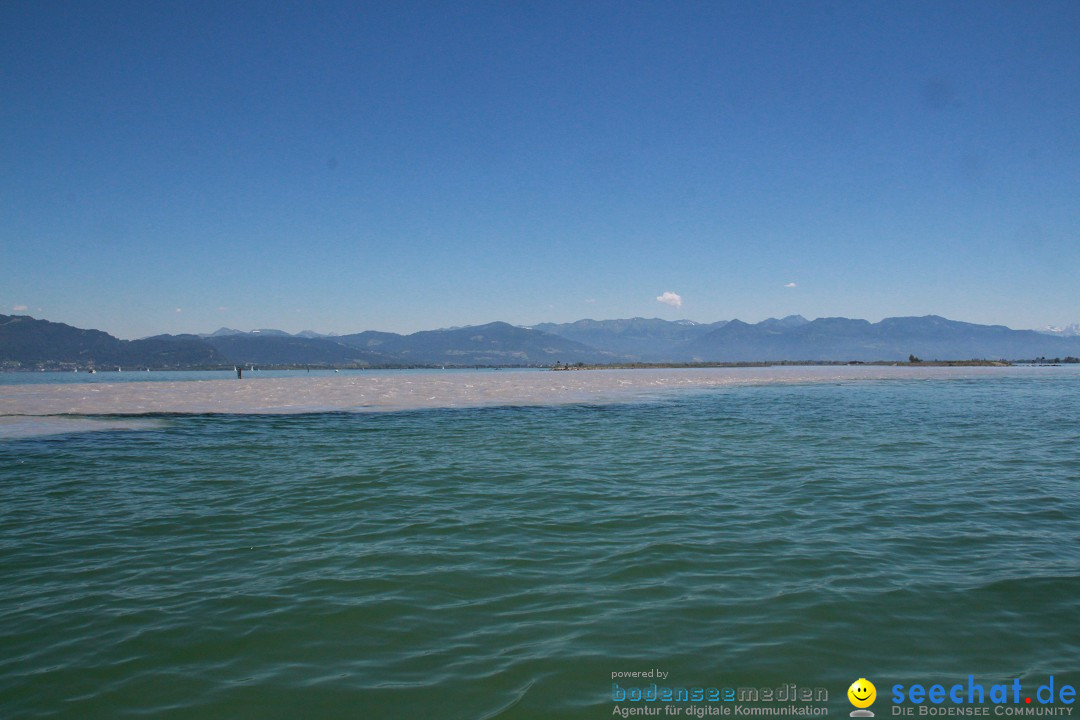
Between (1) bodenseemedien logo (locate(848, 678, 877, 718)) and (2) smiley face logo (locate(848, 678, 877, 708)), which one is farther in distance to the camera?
(2) smiley face logo (locate(848, 678, 877, 708))

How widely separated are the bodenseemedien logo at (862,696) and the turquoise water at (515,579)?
91 mm

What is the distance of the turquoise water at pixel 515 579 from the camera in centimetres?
511

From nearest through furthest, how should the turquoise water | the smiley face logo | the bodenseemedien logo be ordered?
the bodenseemedien logo
the smiley face logo
the turquoise water

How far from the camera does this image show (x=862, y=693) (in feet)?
16.0

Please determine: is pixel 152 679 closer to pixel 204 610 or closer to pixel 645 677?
pixel 204 610

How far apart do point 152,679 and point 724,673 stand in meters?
4.64

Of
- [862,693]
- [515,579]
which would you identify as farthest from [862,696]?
[515,579]

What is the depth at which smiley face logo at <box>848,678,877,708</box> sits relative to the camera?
188 inches

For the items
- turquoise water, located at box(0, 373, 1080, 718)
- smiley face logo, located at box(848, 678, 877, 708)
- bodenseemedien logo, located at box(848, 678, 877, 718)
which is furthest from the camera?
turquoise water, located at box(0, 373, 1080, 718)

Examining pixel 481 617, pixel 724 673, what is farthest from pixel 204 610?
pixel 724 673

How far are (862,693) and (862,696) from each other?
36mm

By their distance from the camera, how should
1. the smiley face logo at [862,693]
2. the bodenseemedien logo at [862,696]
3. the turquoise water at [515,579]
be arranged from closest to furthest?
1. the bodenseemedien logo at [862,696]
2. the smiley face logo at [862,693]
3. the turquoise water at [515,579]

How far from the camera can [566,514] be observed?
10234 mm

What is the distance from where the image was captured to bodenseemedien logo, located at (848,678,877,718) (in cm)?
465
